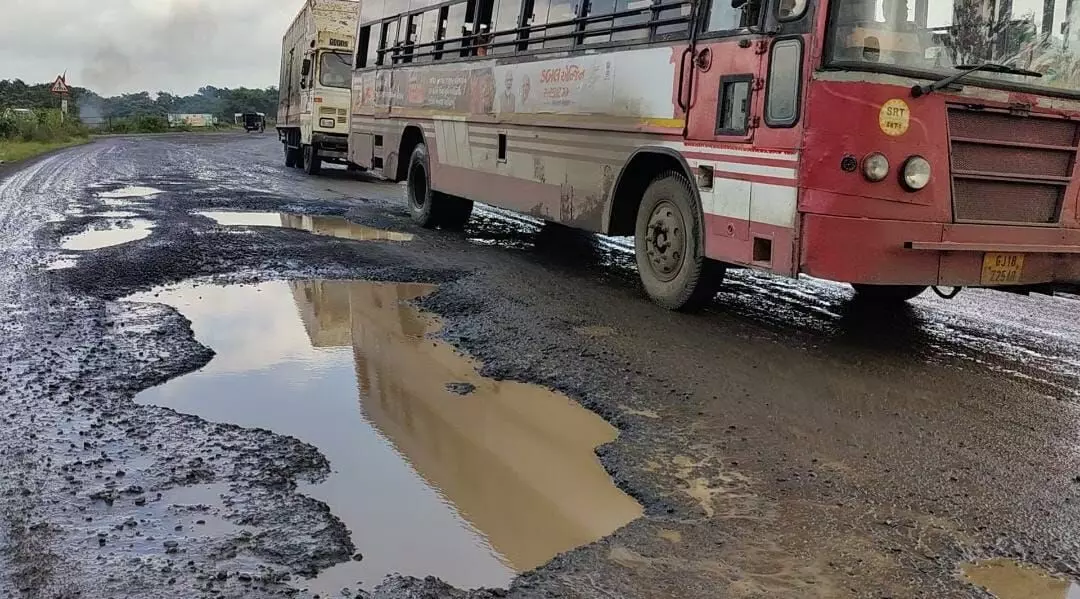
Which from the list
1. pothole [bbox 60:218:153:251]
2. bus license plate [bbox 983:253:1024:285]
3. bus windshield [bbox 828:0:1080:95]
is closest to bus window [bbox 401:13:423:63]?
pothole [bbox 60:218:153:251]

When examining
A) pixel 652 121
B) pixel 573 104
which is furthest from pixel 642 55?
pixel 573 104

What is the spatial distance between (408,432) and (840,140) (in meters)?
2.86

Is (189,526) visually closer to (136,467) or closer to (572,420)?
(136,467)

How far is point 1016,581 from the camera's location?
2918 millimetres

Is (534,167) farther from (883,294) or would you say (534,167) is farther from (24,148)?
(24,148)

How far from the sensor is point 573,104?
7.78 meters

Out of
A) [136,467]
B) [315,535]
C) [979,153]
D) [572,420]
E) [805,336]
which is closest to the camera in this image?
[315,535]

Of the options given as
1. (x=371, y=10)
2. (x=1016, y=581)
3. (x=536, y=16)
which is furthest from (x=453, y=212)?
(x=1016, y=581)

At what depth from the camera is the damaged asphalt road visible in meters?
2.93

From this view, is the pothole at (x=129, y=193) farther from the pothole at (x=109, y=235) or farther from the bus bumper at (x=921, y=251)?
the bus bumper at (x=921, y=251)

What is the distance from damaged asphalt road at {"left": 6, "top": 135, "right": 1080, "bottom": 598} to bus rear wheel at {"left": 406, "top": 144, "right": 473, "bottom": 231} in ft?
10.1

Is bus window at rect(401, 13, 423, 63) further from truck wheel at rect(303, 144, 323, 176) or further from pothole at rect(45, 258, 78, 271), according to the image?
truck wheel at rect(303, 144, 323, 176)

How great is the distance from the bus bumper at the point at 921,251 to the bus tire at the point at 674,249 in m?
1.13

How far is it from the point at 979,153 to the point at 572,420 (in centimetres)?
292
